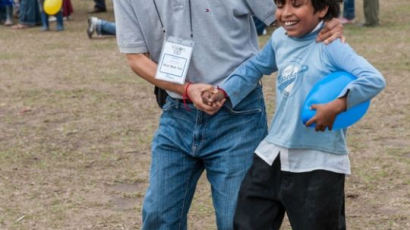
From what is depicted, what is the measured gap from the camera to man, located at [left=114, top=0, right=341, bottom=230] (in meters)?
3.61

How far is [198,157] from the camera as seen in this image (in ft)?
12.1

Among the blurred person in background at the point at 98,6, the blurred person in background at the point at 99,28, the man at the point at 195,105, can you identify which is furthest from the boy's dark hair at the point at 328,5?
the blurred person in background at the point at 98,6

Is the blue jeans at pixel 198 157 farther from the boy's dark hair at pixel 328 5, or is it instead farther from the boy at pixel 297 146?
the boy's dark hair at pixel 328 5

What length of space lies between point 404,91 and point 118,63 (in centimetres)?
378

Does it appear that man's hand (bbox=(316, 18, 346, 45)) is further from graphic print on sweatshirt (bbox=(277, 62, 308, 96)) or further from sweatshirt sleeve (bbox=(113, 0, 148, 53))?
sweatshirt sleeve (bbox=(113, 0, 148, 53))

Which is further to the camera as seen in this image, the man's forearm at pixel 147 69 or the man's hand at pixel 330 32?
the man's forearm at pixel 147 69

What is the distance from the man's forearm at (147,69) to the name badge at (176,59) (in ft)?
0.14

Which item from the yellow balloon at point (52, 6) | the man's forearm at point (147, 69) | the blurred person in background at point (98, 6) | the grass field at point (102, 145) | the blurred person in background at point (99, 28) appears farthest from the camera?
the blurred person in background at point (98, 6)

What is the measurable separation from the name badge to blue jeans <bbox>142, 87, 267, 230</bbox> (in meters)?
0.16

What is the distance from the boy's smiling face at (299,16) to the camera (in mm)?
3318

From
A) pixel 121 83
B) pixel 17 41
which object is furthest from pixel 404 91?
pixel 17 41

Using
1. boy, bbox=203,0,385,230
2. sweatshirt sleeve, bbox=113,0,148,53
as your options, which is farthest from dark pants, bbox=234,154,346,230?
sweatshirt sleeve, bbox=113,0,148,53

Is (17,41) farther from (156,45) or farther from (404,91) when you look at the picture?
(156,45)

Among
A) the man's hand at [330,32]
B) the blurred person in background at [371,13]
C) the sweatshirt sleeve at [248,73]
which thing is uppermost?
the man's hand at [330,32]
